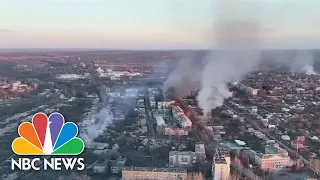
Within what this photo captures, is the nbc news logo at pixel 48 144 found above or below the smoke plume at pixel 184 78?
below

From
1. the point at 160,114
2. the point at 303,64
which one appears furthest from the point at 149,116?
the point at 303,64

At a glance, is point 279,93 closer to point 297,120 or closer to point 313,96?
point 313,96

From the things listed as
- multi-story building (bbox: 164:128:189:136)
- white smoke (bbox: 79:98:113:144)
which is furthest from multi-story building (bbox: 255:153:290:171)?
white smoke (bbox: 79:98:113:144)

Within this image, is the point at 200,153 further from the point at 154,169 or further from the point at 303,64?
the point at 303,64

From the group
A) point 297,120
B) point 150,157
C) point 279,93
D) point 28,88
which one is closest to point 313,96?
point 279,93

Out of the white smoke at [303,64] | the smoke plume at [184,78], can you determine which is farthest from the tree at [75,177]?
the white smoke at [303,64]

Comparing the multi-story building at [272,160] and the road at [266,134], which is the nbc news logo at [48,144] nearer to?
the multi-story building at [272,160]

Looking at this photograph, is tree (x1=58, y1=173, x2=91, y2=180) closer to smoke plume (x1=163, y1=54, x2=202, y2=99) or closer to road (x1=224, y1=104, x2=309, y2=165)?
road (x1=224, y1=104, x2=309, y2=165)
